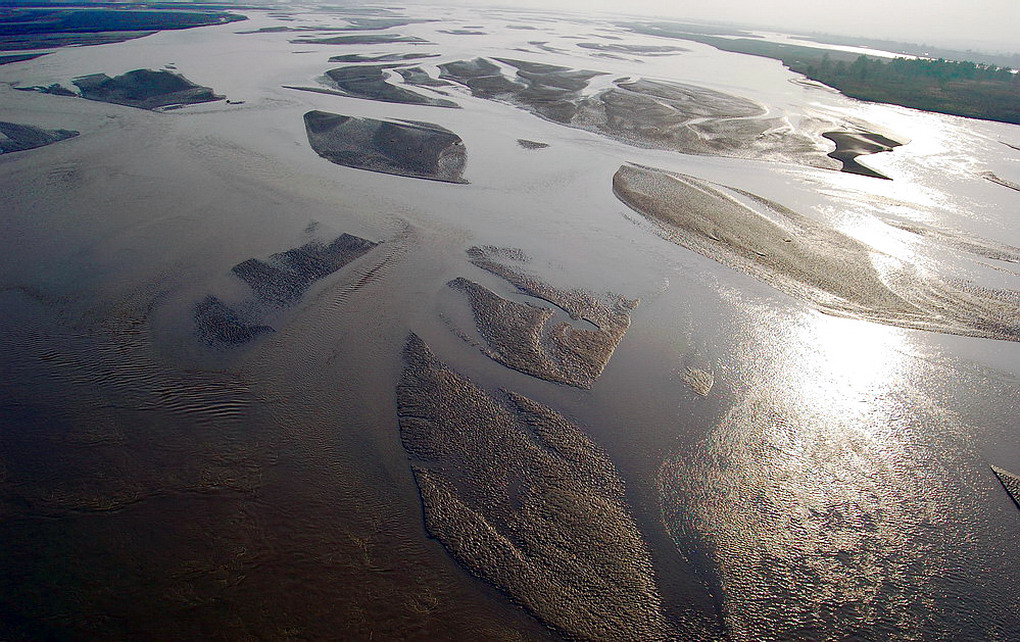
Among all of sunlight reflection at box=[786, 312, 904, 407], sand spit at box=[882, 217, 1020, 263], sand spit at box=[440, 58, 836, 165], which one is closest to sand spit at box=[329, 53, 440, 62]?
sand spit at box=[440, 58, 836, 165]

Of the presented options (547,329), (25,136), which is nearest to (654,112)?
(547,329)

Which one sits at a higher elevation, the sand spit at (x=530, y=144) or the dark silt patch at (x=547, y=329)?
the sand spit at (x=530, y=144)

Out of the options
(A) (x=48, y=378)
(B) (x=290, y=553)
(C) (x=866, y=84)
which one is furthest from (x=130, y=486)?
(C) (x=866, y=84)

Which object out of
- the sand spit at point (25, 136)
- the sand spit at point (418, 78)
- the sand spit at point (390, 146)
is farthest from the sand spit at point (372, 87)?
the sand spit at point (25, 136)

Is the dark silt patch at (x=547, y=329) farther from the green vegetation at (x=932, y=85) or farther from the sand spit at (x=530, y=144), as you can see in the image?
the green vegetation at (x=932, y=85)

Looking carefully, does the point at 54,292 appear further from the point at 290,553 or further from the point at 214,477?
the point at 290,553

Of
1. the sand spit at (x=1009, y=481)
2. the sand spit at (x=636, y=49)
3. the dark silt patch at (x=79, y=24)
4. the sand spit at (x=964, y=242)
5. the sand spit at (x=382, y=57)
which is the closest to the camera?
the sand spit at (x=1009, y=481)
